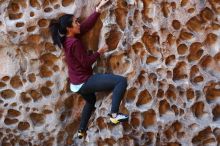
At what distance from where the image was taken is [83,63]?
4082mm

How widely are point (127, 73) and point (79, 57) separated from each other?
1.42 ft

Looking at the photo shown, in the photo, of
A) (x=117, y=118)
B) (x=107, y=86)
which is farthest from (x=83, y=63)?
(x=117, y=118)

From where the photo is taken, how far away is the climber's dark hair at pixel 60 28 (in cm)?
416

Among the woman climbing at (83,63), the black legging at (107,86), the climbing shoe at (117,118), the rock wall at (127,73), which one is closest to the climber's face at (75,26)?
the woman climbing at (83,63)

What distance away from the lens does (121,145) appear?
4.31m

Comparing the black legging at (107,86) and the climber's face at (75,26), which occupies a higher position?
the climber's face at (75,26)

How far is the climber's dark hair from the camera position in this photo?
4.16m

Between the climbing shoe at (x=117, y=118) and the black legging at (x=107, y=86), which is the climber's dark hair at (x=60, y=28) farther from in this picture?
the climbing shoe at (x=117, y=118)

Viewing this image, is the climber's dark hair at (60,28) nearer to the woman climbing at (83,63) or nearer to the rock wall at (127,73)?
the woman climbing at (83,63)

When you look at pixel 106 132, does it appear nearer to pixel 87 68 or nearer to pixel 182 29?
pixel 87 68

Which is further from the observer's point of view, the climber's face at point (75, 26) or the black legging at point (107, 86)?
the climber's face at point (75, 26)

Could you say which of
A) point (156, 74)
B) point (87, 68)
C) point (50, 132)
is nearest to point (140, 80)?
point (156, 74)

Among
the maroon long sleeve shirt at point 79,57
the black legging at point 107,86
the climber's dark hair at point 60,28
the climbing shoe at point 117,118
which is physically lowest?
the climbing shoe at point 117,118

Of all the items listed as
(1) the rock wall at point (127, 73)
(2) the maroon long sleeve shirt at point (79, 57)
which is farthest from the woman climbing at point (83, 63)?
(1) the rock wall at point (127, 73)
